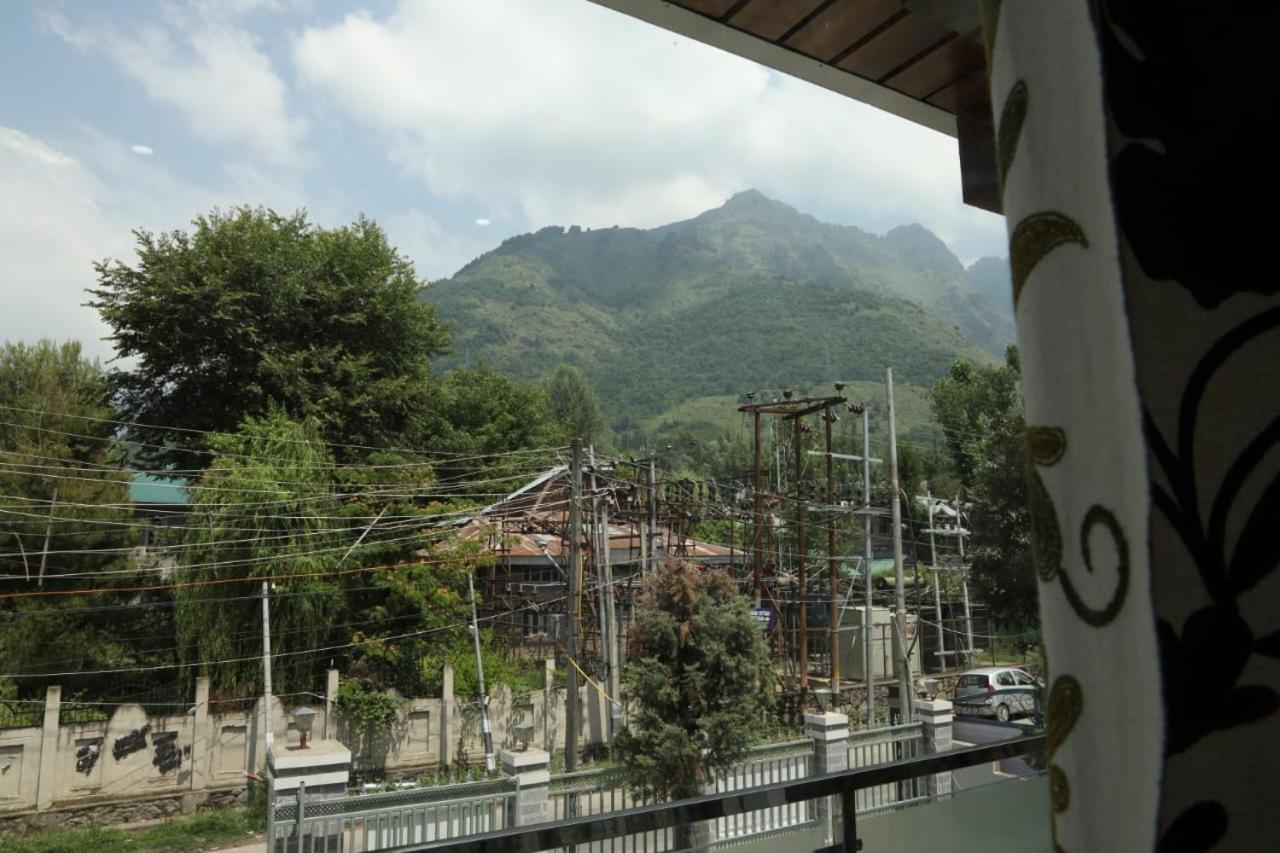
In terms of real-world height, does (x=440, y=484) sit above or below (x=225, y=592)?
above

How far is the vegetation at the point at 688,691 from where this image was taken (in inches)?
252

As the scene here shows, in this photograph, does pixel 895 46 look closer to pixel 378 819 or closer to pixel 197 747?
pixel 378 819

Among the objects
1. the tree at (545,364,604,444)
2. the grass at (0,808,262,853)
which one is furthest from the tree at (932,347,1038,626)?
the tree at (545,364,604,444)

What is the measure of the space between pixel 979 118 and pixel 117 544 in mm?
10642

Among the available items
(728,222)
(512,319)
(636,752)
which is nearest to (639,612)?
(636,752)

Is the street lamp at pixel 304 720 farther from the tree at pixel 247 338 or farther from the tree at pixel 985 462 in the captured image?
the tree at pixel 985 462

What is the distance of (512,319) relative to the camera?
177ft

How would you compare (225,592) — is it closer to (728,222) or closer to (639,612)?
(639,612)

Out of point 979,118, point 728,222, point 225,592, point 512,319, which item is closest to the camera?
point 979,118

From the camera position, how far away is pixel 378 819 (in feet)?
13.7

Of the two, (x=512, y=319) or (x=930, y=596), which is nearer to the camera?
(x=930, y=596)

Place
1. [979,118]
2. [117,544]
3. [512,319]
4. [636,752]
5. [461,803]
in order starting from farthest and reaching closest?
1. [512,319]
2. [117,544]
3. [636,752]
4. [461,803]
5. [979,118]

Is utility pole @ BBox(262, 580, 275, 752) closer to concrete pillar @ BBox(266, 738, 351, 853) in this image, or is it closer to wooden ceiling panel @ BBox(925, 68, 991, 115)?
concrete pillar @ BBox(266, 738, 351, 853)

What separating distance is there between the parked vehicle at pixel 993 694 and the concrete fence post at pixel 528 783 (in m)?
5.50
